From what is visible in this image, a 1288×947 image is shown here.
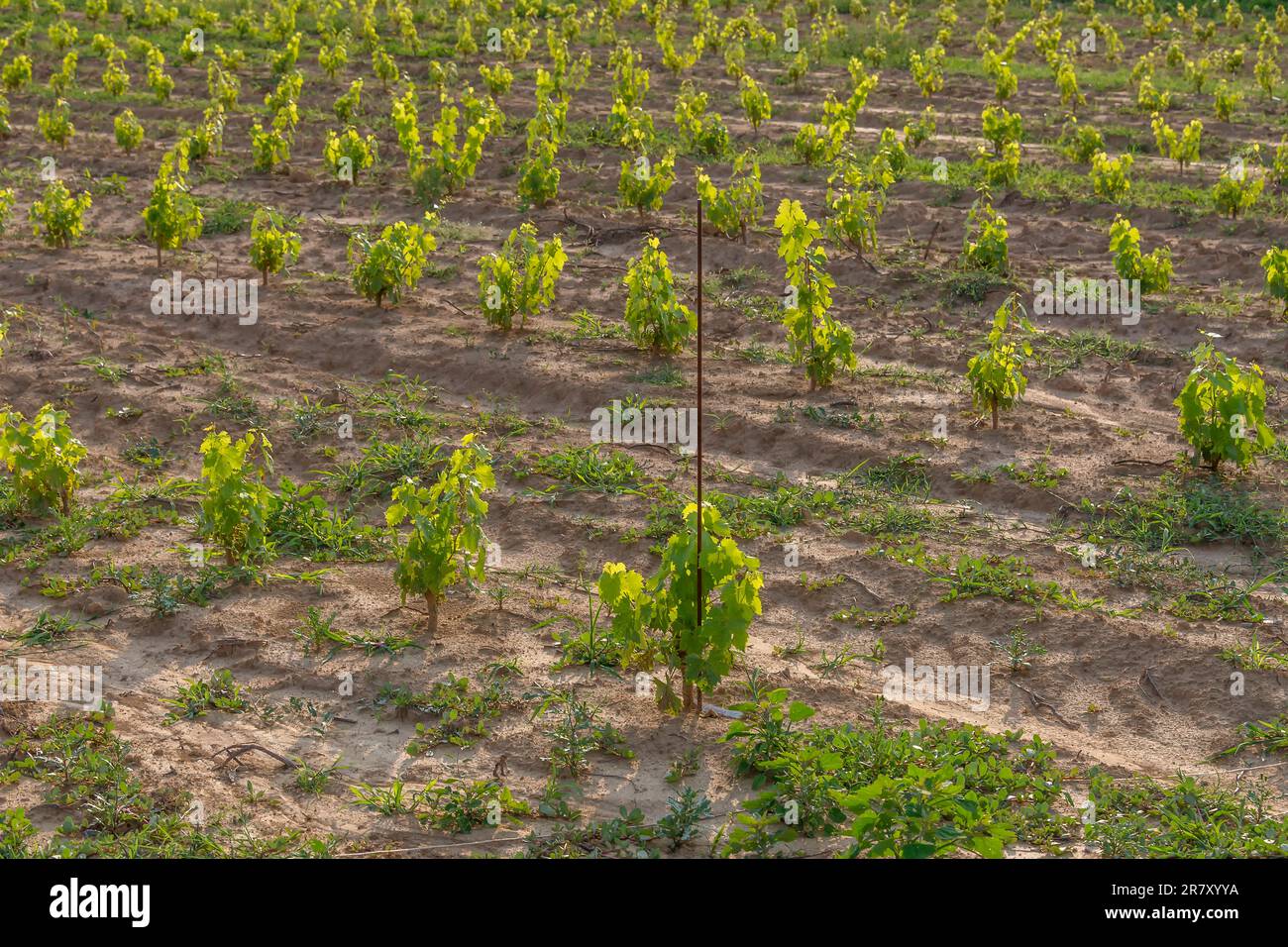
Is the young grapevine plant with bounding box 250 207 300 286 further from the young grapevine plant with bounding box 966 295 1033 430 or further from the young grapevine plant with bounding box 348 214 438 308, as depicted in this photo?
the young grapevine plant with bounding box 966 295 1033 430

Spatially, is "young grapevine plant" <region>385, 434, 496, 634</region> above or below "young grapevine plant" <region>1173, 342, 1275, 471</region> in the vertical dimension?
below

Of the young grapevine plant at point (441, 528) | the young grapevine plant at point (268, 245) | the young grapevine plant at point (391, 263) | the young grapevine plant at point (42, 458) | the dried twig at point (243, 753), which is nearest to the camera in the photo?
the dried twig at point (243, 753)

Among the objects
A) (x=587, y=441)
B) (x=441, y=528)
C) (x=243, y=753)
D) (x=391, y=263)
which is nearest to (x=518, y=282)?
(x=391, y=263)

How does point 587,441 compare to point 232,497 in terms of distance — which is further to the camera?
point 587,441

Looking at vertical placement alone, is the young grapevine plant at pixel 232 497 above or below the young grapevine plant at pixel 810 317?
below

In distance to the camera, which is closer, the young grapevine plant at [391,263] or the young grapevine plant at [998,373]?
the young grapevine plant at [998,373]

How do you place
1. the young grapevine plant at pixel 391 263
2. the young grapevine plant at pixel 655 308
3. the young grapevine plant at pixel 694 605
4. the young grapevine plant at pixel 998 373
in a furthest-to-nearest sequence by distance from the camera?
the young grapevine plant at pixel 391 263, the young grapevine plant at pixel 655 308, the young grapevine plant at pixel 998 373, the young grapevine plant at pixel 694 605

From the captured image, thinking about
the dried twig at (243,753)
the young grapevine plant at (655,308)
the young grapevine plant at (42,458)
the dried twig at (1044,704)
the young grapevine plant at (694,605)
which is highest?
the young grapevine plant at (655,308)

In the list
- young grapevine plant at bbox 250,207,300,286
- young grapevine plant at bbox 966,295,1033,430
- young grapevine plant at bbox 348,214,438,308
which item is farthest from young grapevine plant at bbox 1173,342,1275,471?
young grapevine plant at bbox 250,207,300,286

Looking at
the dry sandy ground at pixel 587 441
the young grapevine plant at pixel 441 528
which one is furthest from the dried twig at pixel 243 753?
the young grapevine plant at pixel 441 528

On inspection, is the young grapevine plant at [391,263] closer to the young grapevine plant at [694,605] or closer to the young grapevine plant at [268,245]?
the young grapevine plant at [268,245]

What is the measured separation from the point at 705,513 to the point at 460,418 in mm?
3230

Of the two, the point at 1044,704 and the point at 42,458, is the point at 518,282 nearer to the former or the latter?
the point at 42,458
